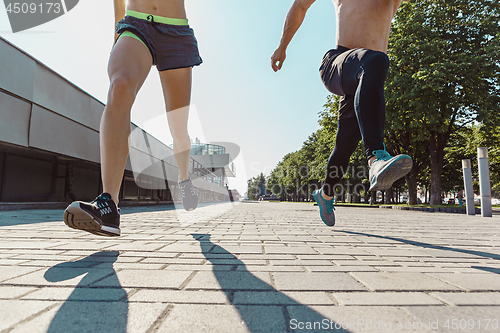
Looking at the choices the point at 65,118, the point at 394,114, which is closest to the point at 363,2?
the point at 65,118

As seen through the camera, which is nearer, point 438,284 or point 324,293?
point 324,293

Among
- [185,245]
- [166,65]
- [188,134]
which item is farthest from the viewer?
[188,134]

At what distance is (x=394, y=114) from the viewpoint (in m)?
16.8

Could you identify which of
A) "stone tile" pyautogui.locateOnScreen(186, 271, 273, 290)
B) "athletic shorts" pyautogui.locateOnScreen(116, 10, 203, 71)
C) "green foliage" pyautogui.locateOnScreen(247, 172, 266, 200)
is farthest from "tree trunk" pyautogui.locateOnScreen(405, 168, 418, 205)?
"green foliage" pyautogui.locateOnScreen(247, 172, 266, 200)

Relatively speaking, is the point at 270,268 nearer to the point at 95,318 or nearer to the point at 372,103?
the point at 95,318

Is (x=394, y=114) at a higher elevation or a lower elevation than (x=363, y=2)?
higher

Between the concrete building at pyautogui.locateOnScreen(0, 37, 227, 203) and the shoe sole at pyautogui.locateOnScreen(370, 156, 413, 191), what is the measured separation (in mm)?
7511

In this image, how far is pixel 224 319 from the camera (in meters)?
0.99

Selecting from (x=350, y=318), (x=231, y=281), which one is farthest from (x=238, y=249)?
(x=350, y=318)

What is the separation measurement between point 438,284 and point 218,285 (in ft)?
3.34

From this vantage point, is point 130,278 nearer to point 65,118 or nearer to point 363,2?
point 363,2

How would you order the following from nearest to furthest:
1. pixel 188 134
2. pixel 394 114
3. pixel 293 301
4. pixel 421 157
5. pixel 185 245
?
pixel 293 301, pixel 185 245, pixel 188 134, pixel 394 114, pixel 421 157

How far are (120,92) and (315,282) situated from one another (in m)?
1.84

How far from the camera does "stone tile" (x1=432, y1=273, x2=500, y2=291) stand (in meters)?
1.39
